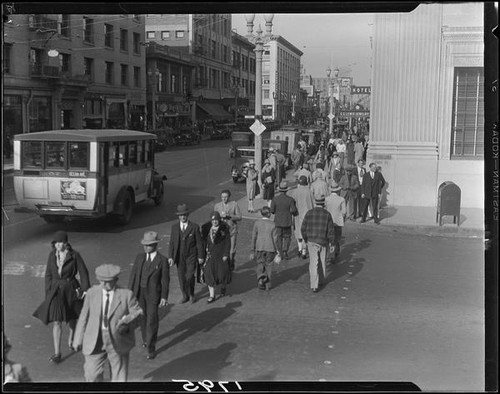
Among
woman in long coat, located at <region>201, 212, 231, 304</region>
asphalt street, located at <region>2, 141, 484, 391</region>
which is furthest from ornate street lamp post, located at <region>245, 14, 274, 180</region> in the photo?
woman in long coat, located at <region>201, 212, 231, 304</region>

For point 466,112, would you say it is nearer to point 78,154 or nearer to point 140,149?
point 140,149

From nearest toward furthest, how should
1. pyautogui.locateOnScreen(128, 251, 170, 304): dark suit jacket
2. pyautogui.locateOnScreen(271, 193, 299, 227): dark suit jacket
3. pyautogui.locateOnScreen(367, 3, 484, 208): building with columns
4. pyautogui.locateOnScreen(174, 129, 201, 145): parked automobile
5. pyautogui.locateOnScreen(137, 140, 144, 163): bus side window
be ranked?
pyautogui.locateOnScreen(367, 3, 484, 208): building with columns → pyautogui.locateOnScreen(128, 251, 170, 304): dark suit jacket → pyautogui.locateOnScreen(137, 140, 144, 163): bus side window → pyautogui.locateOnScreen(174, 129, 201, 145): parked automobile → pyautogui.locateOnScreen(271, 193, 299, 227): dark suit jacket

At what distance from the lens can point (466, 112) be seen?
6.88m

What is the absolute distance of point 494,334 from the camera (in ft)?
14.2

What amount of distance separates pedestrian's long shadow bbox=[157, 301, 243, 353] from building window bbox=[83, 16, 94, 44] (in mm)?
3146

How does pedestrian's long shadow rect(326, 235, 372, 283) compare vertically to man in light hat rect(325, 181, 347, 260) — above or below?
below

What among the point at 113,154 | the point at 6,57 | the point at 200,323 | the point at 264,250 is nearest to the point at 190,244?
A: the point at 200,323

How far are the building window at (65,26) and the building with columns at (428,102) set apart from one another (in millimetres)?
2600

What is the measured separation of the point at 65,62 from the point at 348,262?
20.2 feet

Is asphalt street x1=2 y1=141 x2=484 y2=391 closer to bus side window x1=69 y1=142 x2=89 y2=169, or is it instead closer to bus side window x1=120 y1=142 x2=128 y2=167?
bus side window x1=120 y1=142 x2=128 y2=167

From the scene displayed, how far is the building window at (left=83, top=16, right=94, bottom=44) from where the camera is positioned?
4.93 meters

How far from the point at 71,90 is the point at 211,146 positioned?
2.27m

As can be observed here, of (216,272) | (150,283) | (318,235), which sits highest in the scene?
(318,235)

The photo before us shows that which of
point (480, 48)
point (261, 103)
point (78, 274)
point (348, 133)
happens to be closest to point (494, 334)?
point (480, 48)
